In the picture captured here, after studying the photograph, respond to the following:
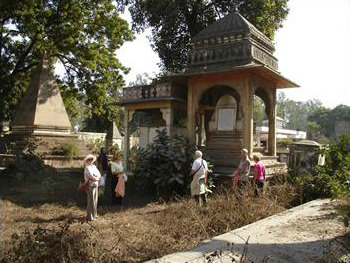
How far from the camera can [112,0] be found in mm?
23969

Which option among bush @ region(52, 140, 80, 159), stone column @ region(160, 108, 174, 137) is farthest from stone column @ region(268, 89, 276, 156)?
bush @ region(52, 140, 80, 159)

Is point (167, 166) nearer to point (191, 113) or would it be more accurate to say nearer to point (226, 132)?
point (191, 113)

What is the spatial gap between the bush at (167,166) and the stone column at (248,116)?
6.07ft

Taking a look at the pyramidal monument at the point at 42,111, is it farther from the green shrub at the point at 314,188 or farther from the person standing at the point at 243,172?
the green shrub at the point at 314,188

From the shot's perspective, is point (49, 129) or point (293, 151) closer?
point (293, 151)

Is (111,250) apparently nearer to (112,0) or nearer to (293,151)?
(293,151)

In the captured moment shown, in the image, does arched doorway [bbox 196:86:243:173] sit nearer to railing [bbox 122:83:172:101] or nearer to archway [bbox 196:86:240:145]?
archway [bbox 196:86:240:145]

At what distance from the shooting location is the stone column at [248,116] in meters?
12.3

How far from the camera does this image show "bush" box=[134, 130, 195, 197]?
11852 mm

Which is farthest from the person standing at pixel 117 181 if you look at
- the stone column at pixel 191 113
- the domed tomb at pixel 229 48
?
the domed tomb at pixel 229 48

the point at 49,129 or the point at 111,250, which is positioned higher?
the point at 49,129

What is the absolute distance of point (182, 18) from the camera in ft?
72.2

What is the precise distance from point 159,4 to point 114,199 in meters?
13.0

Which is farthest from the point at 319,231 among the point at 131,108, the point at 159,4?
the point at 159,4
